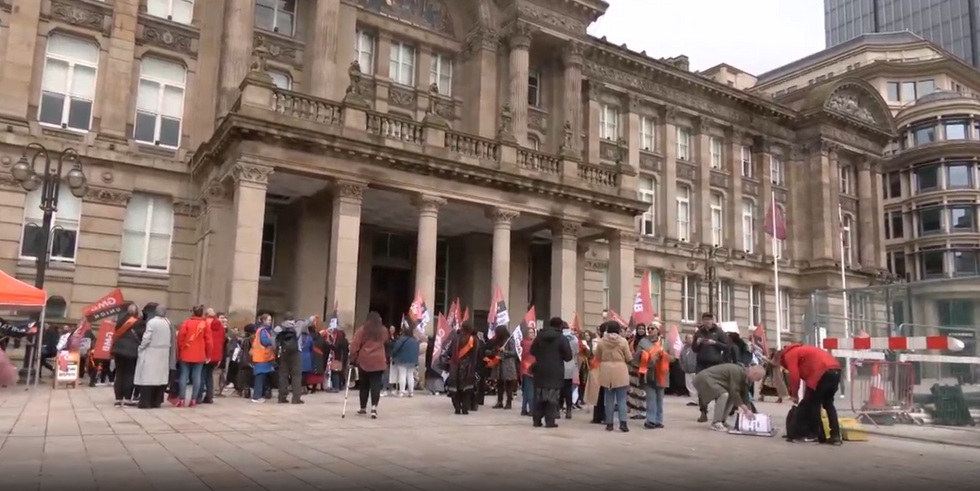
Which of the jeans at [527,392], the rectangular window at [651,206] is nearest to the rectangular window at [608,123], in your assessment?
the rectangular window at [651,206]

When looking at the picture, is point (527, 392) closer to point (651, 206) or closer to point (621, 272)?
point (621, 272)

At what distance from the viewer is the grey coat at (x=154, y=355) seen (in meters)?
12.5

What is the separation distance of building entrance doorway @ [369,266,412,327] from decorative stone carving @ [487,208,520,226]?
5792 millimetres

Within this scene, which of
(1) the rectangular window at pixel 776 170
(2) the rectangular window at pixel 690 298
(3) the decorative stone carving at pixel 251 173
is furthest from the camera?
(1) the rectangular window at pixel 776 170

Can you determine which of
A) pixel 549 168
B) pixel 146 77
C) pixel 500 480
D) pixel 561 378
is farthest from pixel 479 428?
pixel 146 77

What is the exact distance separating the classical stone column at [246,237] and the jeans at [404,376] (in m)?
4.27

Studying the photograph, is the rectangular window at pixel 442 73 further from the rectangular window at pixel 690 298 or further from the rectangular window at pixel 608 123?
the rectangular window at pixel 690 298

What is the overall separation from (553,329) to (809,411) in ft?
13.4

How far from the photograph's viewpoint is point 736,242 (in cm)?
3991

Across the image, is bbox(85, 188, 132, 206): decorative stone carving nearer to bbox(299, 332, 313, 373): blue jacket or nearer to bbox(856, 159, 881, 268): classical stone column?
bbox(299, 332, 313, 373): blue jacket

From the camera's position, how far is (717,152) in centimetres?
4078

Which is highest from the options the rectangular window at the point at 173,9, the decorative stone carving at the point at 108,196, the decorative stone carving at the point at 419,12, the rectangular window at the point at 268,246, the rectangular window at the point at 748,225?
the decorative stone carving at the point at 419,12

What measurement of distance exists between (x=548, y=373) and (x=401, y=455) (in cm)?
439

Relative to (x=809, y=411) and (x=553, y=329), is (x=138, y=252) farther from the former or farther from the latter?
(x=809, y=411)
